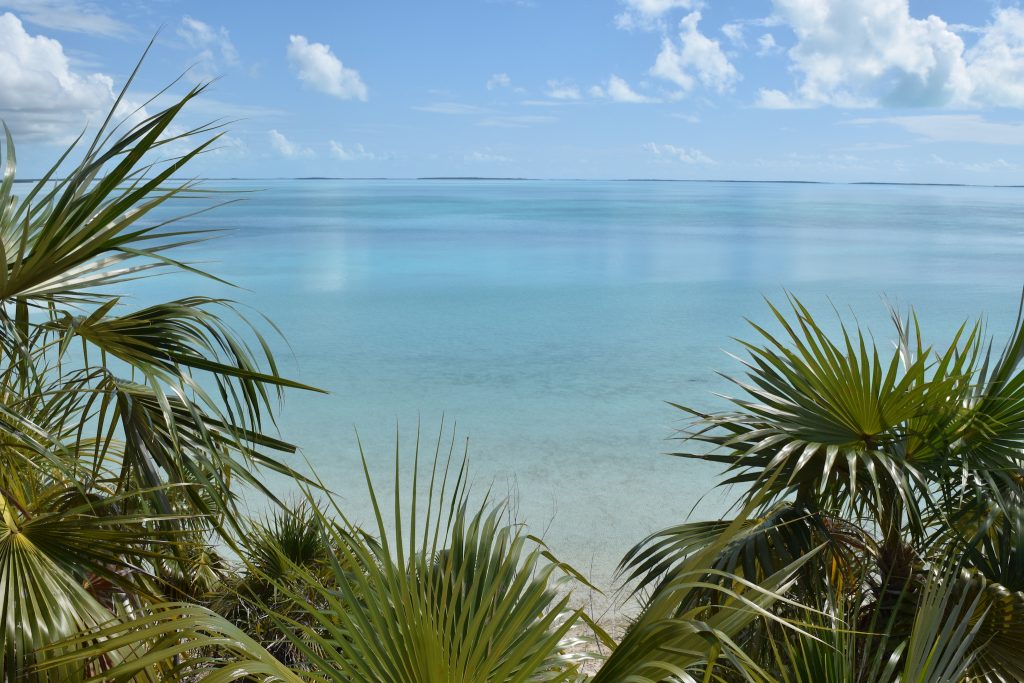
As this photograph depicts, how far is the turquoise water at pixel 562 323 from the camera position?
31.1 feet

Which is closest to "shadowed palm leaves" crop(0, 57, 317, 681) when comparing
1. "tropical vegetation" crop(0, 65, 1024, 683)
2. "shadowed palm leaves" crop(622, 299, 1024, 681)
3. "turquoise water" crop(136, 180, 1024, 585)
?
"tropical vegetation" crop(0, 65, 1024, 683)

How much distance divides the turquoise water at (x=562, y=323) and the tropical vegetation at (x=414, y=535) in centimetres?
73

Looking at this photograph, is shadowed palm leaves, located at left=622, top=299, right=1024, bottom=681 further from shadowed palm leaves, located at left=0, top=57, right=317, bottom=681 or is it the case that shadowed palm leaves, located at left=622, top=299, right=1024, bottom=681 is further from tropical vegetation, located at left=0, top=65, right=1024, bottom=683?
shadowed palm leaves, located at left=0, top=57, right=317, bottom=681

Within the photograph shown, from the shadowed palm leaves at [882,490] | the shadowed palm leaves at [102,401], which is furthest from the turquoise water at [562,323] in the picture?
the shadowed palm leaves at [882,490]

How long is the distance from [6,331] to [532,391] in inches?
436

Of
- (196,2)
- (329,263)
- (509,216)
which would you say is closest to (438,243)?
(329,263)

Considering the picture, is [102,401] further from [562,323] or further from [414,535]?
[562,323]

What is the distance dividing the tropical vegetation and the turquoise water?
0.73 m

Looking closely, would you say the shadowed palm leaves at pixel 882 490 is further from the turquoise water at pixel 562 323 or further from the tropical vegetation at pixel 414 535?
the turquoise water at pixel 562 323

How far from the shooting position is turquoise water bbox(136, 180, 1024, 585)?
9477 millimetres

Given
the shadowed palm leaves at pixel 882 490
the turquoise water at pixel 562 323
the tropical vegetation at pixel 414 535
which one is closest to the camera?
the tropical vegetation at pixel 414 535

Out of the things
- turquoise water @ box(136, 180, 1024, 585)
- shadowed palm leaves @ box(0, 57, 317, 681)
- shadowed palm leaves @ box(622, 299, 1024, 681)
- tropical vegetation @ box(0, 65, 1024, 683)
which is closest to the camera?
tropical vegetation @ box(0, 65, 1024, 683)

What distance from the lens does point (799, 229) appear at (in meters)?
45.4

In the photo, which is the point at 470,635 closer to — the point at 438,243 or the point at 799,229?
the point at 438,243
